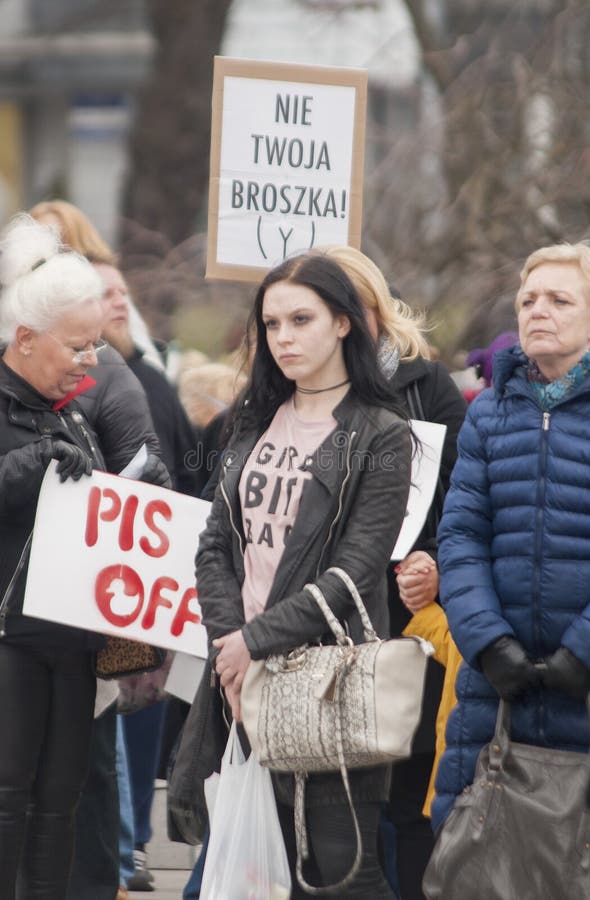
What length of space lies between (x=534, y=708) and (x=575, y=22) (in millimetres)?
6563

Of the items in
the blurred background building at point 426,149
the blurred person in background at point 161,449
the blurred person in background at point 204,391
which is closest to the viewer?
the blurred person in background at point 161,449

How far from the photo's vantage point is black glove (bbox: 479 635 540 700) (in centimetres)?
452

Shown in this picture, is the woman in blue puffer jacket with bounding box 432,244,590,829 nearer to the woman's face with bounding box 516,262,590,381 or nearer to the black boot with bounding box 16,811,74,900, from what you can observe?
the woman's face with bounding box 516,262,590,381

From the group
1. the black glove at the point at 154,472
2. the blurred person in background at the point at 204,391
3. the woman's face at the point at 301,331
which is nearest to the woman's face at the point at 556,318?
the woman's face at the point at 301,331

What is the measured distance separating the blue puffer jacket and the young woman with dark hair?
0.58 feet

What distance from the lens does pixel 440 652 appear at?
17.7 feet

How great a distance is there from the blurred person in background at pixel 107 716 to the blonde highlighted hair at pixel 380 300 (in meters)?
0.81

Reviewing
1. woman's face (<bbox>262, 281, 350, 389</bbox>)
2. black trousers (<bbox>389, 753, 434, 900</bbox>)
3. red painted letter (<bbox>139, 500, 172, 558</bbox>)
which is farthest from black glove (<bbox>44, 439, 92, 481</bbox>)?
black trousers (<bbox>389, 753, 434, 900</bbox>)

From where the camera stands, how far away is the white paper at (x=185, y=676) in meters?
5.74

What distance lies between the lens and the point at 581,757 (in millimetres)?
4453

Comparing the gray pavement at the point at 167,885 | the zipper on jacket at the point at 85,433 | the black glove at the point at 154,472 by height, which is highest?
the zipper on jacket at the point at 85,433

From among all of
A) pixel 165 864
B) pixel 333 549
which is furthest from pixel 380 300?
pixel 165 864

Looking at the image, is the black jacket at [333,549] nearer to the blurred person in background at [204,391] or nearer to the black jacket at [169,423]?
the black jacket at [169,423]

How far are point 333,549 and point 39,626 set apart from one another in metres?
0.95
